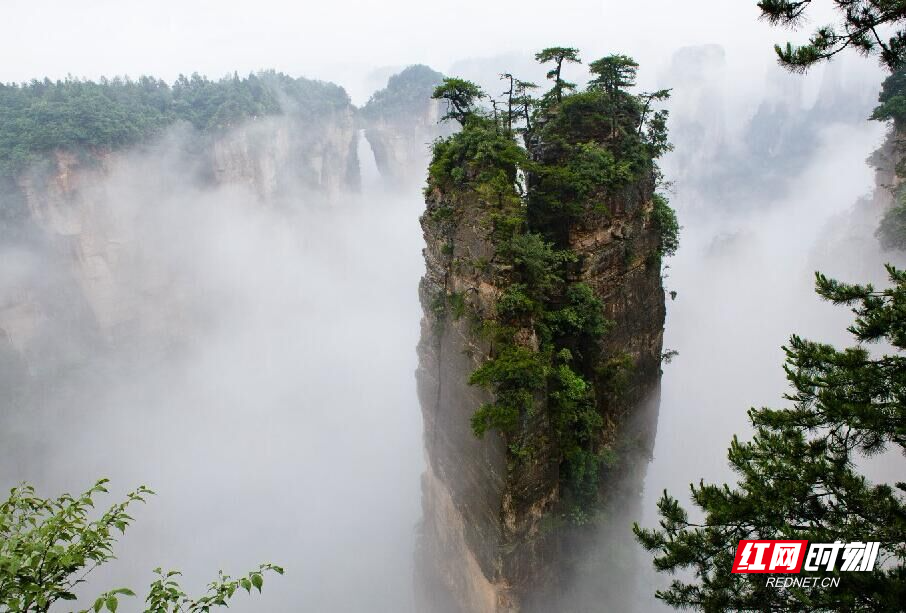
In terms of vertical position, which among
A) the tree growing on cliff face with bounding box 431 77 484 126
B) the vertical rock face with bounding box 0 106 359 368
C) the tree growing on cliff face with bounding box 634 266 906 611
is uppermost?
the vertical rock face with bounding box 0 106 359 368

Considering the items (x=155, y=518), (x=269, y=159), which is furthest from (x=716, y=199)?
(x=155, y=518)

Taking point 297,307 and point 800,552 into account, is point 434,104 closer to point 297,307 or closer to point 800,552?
point 297,307

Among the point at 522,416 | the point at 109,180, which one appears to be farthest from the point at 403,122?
the point at 522,416

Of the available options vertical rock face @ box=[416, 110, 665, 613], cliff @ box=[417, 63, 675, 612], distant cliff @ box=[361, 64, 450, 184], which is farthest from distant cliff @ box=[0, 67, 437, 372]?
cliff @ box=[417, 63, 675, 612]

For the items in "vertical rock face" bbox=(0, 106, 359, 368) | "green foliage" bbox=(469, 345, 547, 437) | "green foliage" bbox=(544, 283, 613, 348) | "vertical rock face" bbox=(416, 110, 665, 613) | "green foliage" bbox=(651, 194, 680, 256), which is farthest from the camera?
"vertical rock face" bbox=(0, 106, 359, 368)

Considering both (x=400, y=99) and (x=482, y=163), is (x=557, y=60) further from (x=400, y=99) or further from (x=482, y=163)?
(x=400, y=99)

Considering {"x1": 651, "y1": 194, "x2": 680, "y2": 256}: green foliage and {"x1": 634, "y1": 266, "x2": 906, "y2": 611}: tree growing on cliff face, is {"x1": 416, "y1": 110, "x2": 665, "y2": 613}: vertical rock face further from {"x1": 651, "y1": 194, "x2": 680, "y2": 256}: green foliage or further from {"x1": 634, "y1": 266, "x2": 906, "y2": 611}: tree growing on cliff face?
{"x1": 634, "y1": 266, "x2": 906, "y2": 611}: tree growing on cliff face

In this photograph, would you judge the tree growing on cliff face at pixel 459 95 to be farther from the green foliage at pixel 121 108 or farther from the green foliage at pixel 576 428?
the green foliage at pixel 121 108
